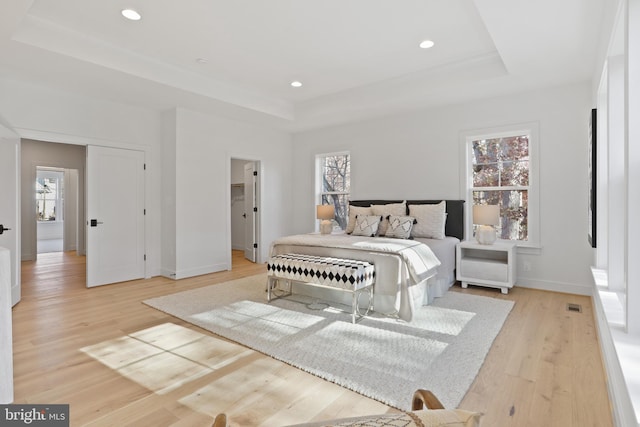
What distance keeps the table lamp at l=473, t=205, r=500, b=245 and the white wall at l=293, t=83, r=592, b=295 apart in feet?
1.83

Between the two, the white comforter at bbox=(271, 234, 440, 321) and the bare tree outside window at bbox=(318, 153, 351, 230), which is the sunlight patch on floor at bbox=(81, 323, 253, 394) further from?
the bare tree outside window at bbox=(318, 153, 351, 230)

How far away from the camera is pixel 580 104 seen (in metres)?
4.03

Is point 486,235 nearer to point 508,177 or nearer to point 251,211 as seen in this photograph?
point 508,177

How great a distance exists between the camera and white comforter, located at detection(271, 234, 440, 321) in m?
3.24

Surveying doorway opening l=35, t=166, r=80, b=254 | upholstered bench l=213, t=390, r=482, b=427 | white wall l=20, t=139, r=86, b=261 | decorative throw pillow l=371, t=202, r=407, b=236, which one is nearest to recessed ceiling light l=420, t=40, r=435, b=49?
decorative throw pillow l=371, t=202, r=407, b=236

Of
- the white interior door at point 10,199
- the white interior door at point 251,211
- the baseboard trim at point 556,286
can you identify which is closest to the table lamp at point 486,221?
the baseboard trim at point 556,286

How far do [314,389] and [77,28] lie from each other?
3.89 meters

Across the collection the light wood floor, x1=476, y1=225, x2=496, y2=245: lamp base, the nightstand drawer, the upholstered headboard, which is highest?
the upholstered headboard

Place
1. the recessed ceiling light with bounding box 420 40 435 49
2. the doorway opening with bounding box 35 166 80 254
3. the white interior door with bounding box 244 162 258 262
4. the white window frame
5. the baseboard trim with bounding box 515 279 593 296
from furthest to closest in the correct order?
the doorway opening with bounding box 35 166 80 254, the white interior door with bounding box 244 162 258 262, the white window frame, the baseboard trim with bounding box 515 279 593 296, the recessed ceiling light with bounding box 420 40 435 49

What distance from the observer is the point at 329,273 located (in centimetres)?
327

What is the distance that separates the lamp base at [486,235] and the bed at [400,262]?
12.4 inches

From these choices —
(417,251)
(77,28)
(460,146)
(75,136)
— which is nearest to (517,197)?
(460,146)

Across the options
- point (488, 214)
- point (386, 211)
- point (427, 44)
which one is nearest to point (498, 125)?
point (488, 214)

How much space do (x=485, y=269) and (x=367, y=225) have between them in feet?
5.26
